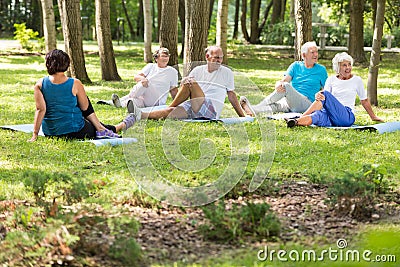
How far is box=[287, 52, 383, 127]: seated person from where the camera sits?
29.5ft

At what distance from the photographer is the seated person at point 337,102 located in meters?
8.99

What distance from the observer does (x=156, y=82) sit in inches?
406

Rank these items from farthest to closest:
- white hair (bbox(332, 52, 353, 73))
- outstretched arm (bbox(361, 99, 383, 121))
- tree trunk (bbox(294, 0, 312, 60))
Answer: tree trunk (bbox(294, 0, 312, 60)), outstretched arm (bbox(361, 99, 383, 121)), white hair (bbox(332, 52, 353, 73))

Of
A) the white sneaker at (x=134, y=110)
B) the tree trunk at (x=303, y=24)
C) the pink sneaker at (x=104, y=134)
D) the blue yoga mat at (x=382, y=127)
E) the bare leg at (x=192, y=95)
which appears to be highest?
the tree trunk at (x=303, y=24)

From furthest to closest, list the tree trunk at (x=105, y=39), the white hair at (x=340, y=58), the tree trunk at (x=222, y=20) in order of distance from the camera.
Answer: the tree trunk at (x=222, y=20)
the tree trunk at (x=105, y=39)
the white hair at (x=340, y=58)

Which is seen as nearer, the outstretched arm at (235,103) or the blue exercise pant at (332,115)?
the blue exercise pant at (332,115)

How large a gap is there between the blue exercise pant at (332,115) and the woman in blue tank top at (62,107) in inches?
112

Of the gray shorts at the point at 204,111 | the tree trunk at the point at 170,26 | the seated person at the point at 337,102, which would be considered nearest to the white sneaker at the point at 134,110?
the gray shorts at the point at 204,111

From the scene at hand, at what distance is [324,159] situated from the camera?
693cm

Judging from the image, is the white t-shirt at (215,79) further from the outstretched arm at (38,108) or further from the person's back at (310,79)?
the outstretched arm at (38,108)

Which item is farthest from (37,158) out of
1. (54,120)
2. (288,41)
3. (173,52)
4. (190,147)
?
(288,41)

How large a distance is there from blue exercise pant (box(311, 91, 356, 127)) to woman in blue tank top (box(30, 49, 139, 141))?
2857 mm

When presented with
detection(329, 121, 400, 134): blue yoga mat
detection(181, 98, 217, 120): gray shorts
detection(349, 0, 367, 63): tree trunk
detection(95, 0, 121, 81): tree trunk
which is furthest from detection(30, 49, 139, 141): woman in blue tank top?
detection(349, 0, 367, 63): tree trunk

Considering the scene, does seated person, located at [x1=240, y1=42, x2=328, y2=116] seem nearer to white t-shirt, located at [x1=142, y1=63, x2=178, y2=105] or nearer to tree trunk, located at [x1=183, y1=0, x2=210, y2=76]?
white t-shirt, located at [x1=142, y1=63, x2=178, y2=105]
